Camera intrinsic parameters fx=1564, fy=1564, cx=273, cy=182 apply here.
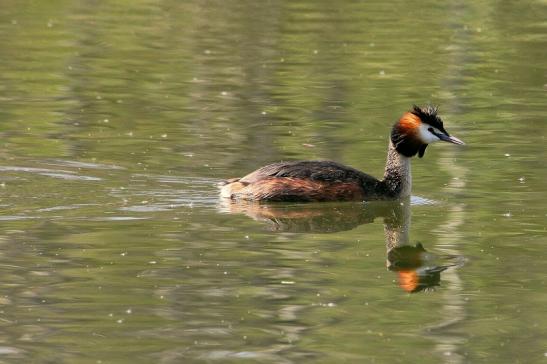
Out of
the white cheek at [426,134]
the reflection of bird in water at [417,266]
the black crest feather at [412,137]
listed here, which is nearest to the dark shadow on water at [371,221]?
the reflection of bird in water at [417,266]

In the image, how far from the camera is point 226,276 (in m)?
11.0

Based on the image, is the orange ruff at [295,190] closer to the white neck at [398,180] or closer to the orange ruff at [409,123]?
the white neck at [398,180]

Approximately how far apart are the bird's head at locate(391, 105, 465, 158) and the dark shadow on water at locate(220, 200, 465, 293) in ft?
1.98

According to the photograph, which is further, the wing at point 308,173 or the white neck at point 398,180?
the white neck at point 398,180

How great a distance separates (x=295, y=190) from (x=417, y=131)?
1.45 metres

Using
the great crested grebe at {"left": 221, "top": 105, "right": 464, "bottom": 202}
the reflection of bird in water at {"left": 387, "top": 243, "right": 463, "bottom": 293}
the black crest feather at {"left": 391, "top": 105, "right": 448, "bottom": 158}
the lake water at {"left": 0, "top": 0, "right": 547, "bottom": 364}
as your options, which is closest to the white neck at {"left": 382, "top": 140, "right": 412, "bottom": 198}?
the great crested grebe at {"left": 221, "top": 105, "right": 464, "bottom": 202}

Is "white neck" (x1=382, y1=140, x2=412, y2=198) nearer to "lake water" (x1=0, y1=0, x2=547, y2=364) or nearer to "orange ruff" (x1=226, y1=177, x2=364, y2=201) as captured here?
"lake water" (x1=0, y1=0, x2=547, y2=364)

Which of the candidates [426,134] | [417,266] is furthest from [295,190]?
[417,266]

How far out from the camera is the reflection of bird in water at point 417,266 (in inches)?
434

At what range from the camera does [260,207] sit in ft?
44.6

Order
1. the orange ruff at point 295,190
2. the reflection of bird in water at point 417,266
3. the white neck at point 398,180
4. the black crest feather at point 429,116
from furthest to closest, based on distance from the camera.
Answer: the black crest feather at point 429,116 → the white neck at point 398,180 → the orange ruff at point 295,190 → the reflection of bird in water at point 417,266

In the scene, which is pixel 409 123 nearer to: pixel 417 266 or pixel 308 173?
pixel 308 173

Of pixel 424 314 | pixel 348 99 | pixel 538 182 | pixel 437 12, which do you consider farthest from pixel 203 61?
pixel 424 314

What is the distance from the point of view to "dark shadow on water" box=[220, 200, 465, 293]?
11.5 meters
